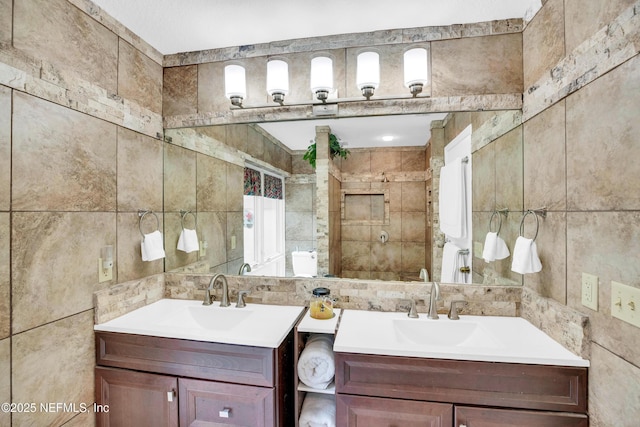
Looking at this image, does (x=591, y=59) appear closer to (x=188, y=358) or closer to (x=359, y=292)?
(x=359, y=292)

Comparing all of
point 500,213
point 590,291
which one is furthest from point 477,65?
point 590,291

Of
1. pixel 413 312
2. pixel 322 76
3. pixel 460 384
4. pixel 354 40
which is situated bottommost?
pixel 460 384

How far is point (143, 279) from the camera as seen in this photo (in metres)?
1.62

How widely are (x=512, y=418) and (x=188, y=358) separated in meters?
1.32

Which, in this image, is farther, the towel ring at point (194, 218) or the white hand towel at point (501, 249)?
the towel ring at point (194, 218)

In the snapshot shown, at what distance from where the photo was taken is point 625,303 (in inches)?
33.2

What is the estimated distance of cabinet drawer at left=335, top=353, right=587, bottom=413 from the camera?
1017 mm

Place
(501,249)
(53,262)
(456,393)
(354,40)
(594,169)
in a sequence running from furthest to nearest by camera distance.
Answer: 1. (354,40)
2. (501,249)
3. (53,262)
4. (456,393)
5. (594,169)

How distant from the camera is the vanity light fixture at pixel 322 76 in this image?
1.47 m

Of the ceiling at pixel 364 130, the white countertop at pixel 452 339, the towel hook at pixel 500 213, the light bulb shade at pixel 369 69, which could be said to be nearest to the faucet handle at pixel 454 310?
the white countertop at pixel 452 339

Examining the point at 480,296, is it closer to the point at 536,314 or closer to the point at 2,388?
the point at 536,314

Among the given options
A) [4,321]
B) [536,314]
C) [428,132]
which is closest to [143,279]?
[4,321]

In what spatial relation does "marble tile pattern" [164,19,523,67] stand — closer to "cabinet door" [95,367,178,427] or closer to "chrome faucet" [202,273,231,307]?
"chrome faucet" [202,273,231,307]

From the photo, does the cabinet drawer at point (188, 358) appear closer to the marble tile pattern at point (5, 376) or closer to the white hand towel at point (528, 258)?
the marble tile pattern at point (5, 376)
